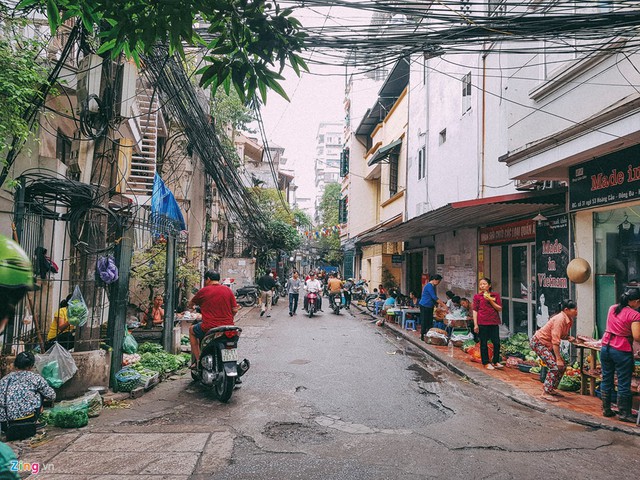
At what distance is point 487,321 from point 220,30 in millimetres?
7095

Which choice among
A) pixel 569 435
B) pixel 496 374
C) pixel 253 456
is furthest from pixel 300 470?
pixel 496 374

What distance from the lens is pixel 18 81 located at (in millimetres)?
5656

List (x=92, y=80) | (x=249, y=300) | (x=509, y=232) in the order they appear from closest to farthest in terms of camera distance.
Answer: (x=92, y=80) < (x=509, y=232) < (x=249, y=300)

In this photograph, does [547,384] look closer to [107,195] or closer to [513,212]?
[513,212]

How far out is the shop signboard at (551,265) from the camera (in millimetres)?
8586

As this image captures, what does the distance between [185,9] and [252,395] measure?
5.08 meters

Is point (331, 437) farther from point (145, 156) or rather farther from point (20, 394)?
point (145, 156)

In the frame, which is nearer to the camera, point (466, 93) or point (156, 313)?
point (156, 313)

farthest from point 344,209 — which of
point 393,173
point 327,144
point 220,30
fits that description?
point 327,144

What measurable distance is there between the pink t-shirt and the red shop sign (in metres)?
4.36

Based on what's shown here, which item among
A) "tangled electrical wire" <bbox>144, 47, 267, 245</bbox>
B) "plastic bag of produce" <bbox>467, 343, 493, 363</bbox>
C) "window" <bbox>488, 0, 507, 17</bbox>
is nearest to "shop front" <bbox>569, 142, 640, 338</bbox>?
"plastic bag of produce" <bbox>467, 343, 493, 363</bbox>

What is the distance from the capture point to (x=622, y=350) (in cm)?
573

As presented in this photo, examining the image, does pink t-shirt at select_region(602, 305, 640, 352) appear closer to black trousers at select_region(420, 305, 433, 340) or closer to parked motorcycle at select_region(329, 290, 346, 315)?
black trousers at select_region(420, 305, 433, 340)

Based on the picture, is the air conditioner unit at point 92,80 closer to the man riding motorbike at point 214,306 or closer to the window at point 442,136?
the man riding motorbike at point 214,306
